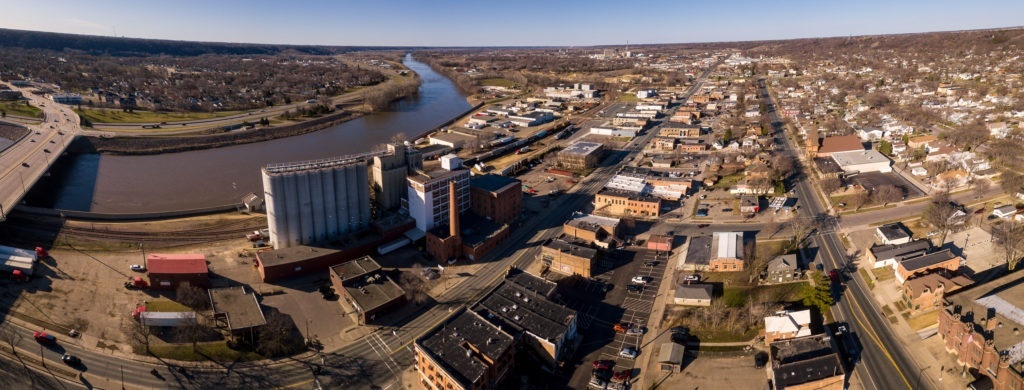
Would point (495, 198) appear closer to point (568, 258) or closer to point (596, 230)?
point (596, 230)

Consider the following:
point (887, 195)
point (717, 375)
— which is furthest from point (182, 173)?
point (887, 195)

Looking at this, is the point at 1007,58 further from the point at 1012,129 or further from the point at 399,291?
the point at 399,291

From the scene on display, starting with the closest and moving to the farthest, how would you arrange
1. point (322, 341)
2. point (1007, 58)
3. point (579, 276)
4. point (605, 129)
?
point (322, 341), point (579, 276), point (605, 129), point (1007, 58)

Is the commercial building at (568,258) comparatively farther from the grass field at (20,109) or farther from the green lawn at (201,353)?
the grass field at (20,109)

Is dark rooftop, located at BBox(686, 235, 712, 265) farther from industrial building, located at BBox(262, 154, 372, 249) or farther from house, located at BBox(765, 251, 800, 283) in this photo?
industrial building, located at BBox(262, 154, 372, 249)

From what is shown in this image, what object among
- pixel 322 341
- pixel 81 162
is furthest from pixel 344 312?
pixel 81 162
